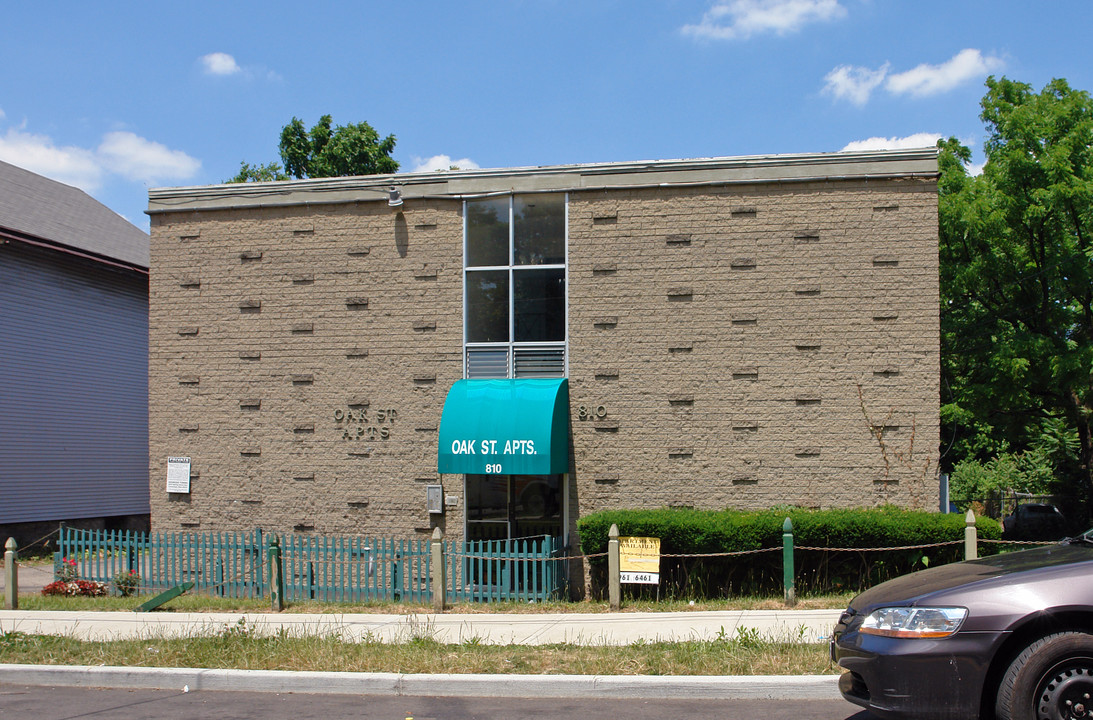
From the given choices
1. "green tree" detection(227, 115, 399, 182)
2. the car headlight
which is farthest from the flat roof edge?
"green tree" detection(227, 115, 399, 182)

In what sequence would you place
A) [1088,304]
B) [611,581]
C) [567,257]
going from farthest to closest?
[1088,304] < [567,257] < [611,581]

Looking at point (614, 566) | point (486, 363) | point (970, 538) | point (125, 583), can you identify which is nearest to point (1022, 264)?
point (970, 538)

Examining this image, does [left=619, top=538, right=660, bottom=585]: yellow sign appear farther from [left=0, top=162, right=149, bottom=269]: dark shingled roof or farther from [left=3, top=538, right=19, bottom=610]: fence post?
[left=0, top=162, right=149, bottom=269]: dark shingled roof

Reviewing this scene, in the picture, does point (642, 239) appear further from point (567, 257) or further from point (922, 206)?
point (922, 206)

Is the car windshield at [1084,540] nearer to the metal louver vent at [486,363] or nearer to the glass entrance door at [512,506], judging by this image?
the glass entrance door at [512,506]

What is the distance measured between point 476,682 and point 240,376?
9.13 metres

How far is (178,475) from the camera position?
15.2 m

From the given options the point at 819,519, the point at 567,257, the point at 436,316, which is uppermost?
the point at 567,257

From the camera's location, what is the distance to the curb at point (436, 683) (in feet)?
24.0

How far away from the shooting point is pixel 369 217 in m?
14.8

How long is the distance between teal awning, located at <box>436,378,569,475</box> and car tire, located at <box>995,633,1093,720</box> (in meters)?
8.42

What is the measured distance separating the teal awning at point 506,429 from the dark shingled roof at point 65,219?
13.2 m

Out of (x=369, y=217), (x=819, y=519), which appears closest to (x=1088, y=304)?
(x=819, y=519)

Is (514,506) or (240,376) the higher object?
(240,376)
